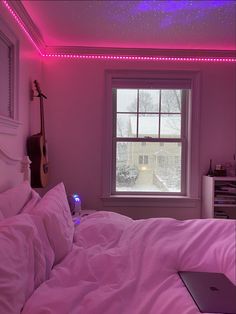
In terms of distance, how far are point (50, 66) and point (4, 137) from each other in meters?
1.46

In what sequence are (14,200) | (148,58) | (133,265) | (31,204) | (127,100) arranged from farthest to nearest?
(127,100) < (148,58) < (31,204) < (14,200) < (133,265)

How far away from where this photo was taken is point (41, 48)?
2969mm

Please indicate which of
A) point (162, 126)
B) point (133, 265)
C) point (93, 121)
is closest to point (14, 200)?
point (133, 265)

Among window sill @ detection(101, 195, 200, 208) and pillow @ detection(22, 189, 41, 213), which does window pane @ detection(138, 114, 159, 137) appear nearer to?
window sill @ detection(101, 195, 200, 208)

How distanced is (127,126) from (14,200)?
1955 mm

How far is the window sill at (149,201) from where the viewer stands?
323cm

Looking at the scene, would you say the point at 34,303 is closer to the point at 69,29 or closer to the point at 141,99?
the point at 69,29

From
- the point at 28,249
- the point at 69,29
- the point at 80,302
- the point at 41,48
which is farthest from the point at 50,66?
the point at 80,302

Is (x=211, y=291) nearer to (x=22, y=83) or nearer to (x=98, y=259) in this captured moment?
(x=98, y=259)

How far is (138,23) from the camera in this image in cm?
252

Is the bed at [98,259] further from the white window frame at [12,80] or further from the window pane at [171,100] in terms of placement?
the window pane at [171,100]

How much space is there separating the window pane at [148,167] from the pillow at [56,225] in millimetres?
1662

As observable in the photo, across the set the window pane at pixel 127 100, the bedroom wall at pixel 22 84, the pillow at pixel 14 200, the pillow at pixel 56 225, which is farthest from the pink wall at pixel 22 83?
A: the window pane at pixel 127 100

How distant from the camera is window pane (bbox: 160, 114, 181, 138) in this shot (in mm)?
3357
